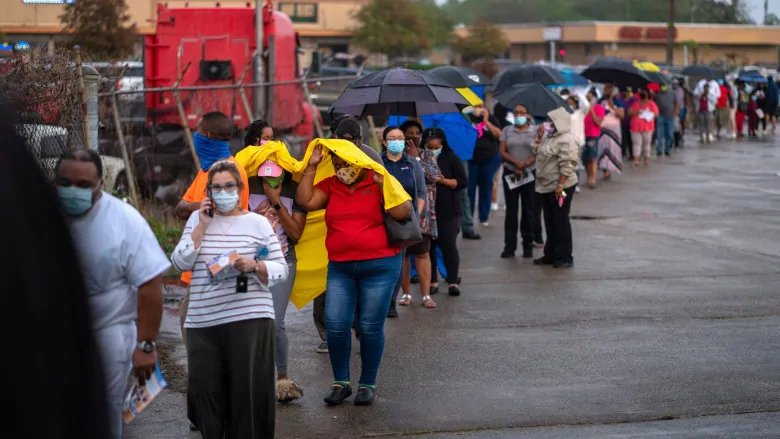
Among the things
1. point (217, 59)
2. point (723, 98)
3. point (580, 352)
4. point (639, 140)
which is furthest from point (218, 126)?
point (723, 98)

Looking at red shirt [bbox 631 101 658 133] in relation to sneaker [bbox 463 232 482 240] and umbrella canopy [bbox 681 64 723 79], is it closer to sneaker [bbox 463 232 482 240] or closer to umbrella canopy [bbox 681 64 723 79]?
umbrella canopy [bbox 681 64 723 79]

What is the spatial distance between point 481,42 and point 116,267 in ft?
186

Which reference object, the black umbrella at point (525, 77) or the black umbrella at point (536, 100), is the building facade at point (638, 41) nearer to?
the black umbrella at point (525, 77)

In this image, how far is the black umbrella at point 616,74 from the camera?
20.8 m

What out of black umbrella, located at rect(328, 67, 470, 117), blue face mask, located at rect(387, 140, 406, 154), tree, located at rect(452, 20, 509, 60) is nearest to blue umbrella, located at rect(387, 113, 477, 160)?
black umbrella, located at rect(328, 67, 470, 117)

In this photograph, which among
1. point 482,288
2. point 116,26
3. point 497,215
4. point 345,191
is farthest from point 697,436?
point 116,26

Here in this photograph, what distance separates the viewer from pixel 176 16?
60.6 feet

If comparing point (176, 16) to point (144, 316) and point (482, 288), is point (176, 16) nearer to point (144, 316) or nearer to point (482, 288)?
point (482, 288)

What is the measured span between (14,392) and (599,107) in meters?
18.8

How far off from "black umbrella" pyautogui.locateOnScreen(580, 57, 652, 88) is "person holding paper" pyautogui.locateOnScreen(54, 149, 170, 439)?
17022 mm

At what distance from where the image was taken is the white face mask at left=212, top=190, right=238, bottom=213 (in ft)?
18.3

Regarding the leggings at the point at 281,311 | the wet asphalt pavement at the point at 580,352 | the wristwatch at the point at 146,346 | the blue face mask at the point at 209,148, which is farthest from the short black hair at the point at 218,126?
the wristwatch at the point at 146,346

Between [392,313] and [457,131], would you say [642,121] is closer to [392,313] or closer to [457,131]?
[457,131]

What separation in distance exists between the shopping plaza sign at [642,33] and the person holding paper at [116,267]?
7758cm
